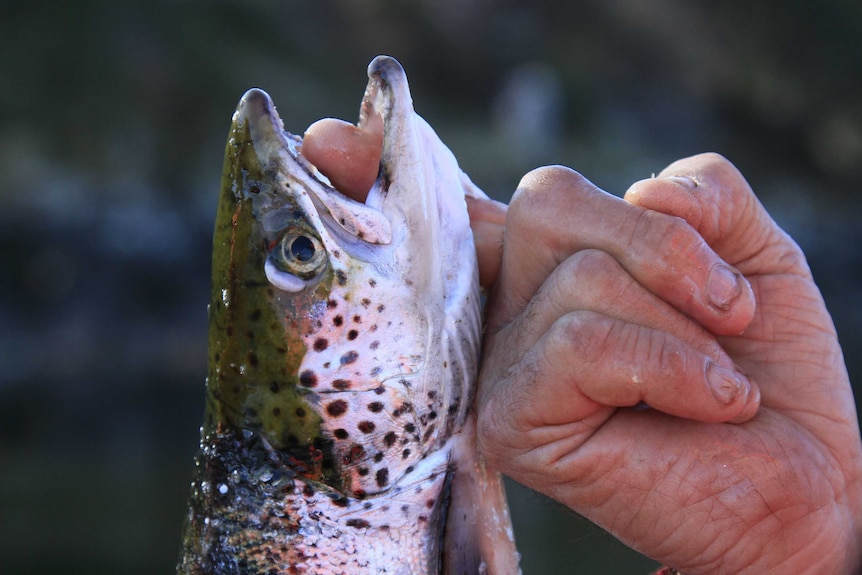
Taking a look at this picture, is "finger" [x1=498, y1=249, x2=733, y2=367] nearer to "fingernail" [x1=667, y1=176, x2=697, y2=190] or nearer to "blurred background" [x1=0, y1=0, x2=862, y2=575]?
"fingernail" [x1=667, y1=176, x2=697, y2=190]

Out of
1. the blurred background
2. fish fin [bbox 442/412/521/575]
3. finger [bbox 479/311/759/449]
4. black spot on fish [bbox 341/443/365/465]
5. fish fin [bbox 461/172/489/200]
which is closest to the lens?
finger [bbox 479/311/759/449]

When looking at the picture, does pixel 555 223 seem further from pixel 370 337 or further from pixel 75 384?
pixel 75 384

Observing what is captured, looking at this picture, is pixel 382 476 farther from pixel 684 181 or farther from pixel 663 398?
pixel 684 181

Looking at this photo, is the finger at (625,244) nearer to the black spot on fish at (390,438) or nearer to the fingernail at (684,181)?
the fingernail at (684,181)

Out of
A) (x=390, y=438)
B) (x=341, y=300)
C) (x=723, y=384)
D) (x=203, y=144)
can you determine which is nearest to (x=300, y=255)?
(x=341, y=300)

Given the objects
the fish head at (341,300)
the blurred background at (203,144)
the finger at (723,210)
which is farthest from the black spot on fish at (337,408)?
the finger at (723,210)

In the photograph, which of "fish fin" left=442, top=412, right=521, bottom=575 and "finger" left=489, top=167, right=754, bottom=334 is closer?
"finger" left=489, top=167, right=754, bottom=334

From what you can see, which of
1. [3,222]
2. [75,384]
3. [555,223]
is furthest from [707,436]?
[3,222]

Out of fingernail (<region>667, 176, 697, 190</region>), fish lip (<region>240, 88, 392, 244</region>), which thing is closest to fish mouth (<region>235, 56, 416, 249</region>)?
fish lip (<region>240, 88, 392, 244</region>)
